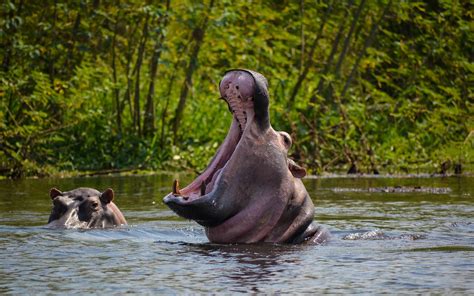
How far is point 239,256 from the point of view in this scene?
6.50 metres

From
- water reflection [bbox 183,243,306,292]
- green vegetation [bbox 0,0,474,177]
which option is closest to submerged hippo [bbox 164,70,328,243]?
water reflection [bbox 183,243,306,292]

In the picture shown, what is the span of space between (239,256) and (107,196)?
1985mm

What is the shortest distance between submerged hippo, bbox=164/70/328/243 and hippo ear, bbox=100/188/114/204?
133cm

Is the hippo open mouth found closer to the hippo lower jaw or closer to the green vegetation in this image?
the hippo lower jaw

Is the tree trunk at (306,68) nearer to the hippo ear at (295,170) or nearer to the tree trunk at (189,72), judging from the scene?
the tree trunk at (189,72)

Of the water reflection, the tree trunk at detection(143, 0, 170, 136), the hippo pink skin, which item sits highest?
the tree trunk at detection(143, 0, 170, 136)

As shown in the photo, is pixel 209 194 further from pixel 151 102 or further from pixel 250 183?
pixel 151 102

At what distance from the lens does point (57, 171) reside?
1441 cm

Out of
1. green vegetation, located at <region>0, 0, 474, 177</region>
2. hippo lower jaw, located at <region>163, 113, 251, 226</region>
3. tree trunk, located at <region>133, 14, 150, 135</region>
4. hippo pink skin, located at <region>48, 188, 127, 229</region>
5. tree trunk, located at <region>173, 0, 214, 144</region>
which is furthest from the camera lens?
tree trunk, located at <region>173, 0, 214, 144</region>

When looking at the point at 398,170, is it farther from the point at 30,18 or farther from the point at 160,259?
the point at 160,259

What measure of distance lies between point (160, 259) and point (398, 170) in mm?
9145

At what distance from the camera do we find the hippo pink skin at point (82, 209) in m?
8.20

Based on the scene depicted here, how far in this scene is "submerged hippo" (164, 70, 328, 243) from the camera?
6773 millimetres

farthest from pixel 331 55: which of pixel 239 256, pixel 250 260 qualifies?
pixel 250 260
